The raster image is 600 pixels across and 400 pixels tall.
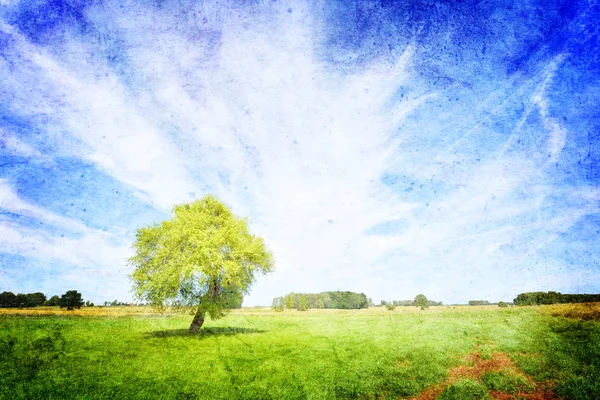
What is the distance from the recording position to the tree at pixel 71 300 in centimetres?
5703

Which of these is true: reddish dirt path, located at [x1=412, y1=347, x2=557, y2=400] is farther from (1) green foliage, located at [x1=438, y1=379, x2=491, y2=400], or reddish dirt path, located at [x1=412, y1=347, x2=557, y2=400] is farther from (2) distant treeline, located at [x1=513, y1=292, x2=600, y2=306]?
(2) distant treeline, located at [x1=513, y1=292, x2=600, y2=306]

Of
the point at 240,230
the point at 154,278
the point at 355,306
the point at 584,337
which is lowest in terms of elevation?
the point at 355,306

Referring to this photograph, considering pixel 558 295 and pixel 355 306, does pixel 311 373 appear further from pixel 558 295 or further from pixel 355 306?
pixel 355 306

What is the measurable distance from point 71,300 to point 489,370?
72.5 metres

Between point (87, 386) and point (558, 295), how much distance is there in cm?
6719

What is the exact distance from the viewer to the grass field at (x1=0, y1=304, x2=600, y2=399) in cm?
1298

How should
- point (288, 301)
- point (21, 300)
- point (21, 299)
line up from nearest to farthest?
point (21, 300), point (21, 299), point (288, 301)

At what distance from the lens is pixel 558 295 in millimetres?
48906

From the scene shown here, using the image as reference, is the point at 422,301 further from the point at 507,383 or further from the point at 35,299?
the point at 35,299

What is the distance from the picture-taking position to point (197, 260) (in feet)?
79.5

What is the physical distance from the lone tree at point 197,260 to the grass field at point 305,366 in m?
3.53

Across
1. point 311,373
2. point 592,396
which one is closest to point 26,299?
point 311,373

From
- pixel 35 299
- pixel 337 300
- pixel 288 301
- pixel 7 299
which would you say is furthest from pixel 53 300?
pixel 337 300

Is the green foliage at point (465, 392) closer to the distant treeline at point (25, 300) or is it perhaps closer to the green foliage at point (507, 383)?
the green foliage at point (507, 383)
